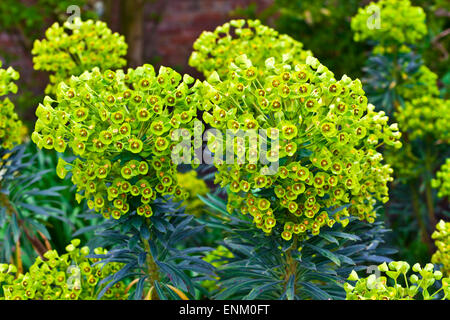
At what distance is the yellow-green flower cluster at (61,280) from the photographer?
208 cm

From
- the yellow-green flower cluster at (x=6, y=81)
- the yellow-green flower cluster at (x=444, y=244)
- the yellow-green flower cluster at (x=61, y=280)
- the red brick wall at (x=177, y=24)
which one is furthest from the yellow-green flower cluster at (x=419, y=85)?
the red brick wall at (x=177, y=24)

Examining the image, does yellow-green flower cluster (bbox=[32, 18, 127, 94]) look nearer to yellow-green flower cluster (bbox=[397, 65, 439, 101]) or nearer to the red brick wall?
yellow-green flower cluster (bbox=[397, 65, 439, 101])

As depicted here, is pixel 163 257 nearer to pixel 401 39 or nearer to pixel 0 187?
pixel 0 187

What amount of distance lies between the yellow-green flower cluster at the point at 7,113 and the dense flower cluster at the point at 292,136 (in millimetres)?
1128

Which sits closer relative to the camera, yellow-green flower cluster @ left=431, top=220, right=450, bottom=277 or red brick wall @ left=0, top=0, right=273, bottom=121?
yellow-green flower cluster @ left=431, top=220, right=450, bottom=277

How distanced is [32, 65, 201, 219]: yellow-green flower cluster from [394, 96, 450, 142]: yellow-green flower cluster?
1.97 metres

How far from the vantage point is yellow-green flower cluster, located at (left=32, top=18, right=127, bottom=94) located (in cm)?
275

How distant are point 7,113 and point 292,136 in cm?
151

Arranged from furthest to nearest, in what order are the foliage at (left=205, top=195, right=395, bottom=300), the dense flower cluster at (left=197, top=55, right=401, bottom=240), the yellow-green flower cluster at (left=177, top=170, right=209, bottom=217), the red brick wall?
the red brick wall, the yellow-green flower cluster at (left=177, top=170, right=209, bottom=217), the foliage at (left=205, top=195, right=395, bottom=300), the dense flower cluster at (left=197, top=55, right=401, bottom=240)

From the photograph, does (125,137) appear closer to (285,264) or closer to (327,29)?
(285,264)

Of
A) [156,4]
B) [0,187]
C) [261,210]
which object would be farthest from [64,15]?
[261,210]

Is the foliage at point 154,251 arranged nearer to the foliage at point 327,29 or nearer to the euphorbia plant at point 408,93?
the euphorbia plant at point 408,93

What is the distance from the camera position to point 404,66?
11.7 feet

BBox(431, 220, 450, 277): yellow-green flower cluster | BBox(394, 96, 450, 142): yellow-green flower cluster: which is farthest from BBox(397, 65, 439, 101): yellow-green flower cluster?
BBox(431, 220, 450, 277): yellow-green flower cluster
